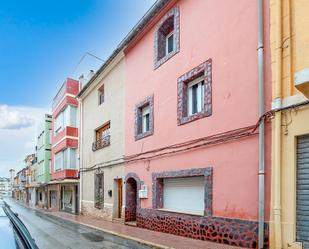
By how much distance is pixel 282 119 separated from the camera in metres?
6.63

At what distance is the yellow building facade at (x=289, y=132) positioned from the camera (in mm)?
6148

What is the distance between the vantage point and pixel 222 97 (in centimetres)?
858

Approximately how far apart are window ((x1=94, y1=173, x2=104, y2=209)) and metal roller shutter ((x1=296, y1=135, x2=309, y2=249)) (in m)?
12.5

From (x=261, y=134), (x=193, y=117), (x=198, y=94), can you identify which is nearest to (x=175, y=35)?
(x=198, y=94)

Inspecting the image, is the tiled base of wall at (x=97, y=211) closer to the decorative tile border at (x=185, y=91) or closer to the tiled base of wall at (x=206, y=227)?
the tiled base of wall at (x=206, y=227)

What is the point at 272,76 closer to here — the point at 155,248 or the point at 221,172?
the point at 221,172

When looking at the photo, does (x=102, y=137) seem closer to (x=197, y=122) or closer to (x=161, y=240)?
(x=197, y=122)

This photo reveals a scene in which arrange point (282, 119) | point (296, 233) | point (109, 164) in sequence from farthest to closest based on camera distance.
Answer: point (109, 164) < point (282, 119) < point (296, 233)

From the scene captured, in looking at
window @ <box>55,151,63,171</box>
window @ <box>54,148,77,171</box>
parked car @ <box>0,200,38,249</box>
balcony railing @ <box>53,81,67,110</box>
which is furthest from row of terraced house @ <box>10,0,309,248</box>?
balcony railing @ <box>53,81,67,110</box>

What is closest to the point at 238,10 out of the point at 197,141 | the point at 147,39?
the point at 197,141

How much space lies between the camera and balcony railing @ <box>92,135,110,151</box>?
55.4ft

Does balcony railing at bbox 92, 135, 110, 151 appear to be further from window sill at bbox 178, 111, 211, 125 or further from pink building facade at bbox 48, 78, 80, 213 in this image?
window sill at bbox 178, 111, 211, 125

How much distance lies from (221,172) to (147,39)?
23.9 ft

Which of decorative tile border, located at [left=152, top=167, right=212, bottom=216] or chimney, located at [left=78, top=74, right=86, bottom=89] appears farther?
chimney, located at [left=78, top=74, right=86, bottom=89]
